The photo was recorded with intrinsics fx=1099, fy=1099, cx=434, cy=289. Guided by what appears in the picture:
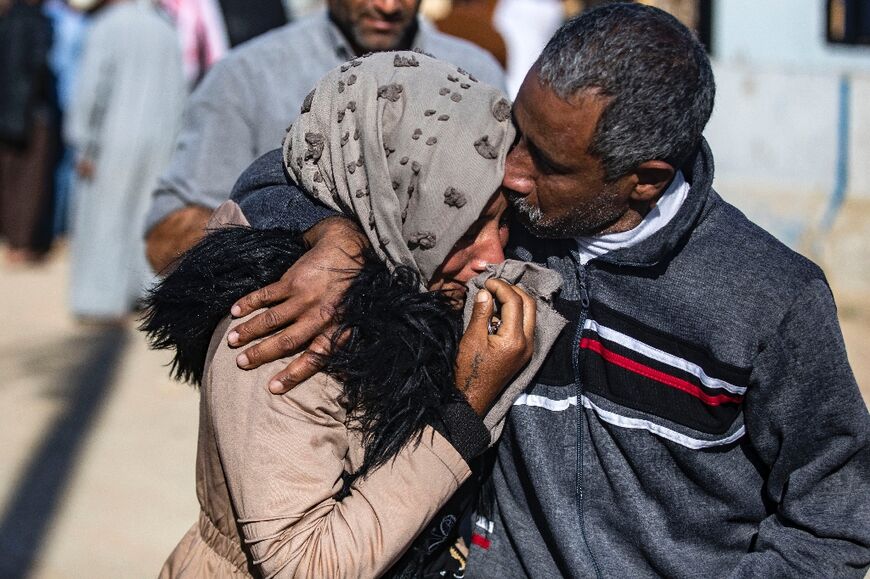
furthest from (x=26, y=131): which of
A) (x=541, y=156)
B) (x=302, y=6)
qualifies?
(x=541, y=156)

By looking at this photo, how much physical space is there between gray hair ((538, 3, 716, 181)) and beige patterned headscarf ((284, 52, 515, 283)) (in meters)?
0.17

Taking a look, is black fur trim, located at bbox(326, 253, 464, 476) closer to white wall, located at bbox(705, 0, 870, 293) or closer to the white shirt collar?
the white shirt collar

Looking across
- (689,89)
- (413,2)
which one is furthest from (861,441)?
(413,2)

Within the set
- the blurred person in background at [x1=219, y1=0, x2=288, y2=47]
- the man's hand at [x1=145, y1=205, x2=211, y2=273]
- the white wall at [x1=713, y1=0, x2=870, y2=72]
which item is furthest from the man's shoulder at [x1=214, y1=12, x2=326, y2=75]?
the white wall at [x1=713, y1=0, x2=870, y2=72]

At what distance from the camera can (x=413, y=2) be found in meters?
3.15

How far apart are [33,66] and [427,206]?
327 inches

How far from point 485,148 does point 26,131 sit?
8535 mm

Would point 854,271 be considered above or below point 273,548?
below

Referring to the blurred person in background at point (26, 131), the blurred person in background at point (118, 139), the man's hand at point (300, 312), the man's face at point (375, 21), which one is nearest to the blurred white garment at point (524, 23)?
the blurred person in background at point (118, 139)

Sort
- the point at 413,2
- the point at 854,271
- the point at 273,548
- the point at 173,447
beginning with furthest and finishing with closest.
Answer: the point at 854,271 → the point at 173,447 → the point at 413,2 → the point at 273,548

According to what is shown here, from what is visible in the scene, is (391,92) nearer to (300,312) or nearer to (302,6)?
(300,312)

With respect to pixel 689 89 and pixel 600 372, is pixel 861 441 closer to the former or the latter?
pixel 600 372

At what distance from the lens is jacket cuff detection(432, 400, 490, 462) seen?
1933 mm

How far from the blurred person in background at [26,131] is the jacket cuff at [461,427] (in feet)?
27.5
